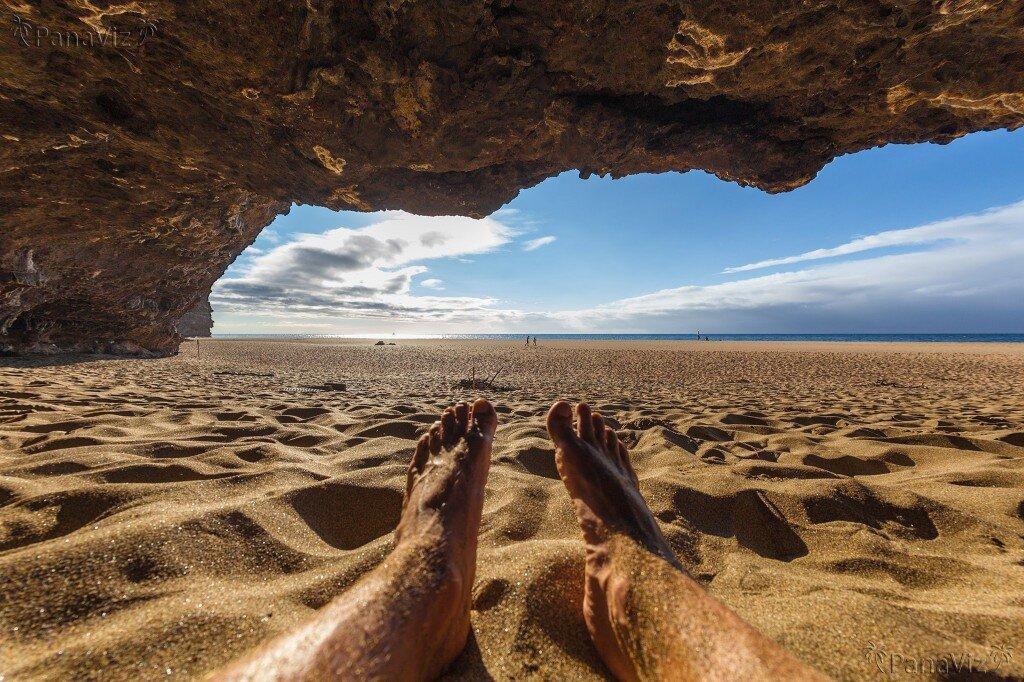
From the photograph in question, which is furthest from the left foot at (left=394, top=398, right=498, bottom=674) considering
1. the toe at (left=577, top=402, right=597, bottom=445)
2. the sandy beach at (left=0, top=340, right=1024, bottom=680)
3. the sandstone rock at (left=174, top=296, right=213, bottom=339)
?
the sandstone rock at (left=174, top=296, right=213, bottom=339)

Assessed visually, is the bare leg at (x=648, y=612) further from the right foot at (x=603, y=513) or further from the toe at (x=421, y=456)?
the toe at (x=421, y=456)

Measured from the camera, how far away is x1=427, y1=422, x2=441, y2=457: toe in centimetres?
177

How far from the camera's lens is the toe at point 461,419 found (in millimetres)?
1904

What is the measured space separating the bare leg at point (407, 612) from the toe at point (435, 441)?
22cm

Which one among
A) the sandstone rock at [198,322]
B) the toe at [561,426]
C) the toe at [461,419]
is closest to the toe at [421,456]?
the toe at [461,419]

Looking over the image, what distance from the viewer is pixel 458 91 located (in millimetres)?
2883

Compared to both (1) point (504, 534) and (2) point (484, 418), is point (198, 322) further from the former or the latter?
(1) point (504, 534)

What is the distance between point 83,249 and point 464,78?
726 cm

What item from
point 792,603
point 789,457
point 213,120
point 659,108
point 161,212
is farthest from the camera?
point 161,212

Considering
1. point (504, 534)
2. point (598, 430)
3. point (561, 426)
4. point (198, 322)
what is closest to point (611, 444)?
point (598, 430)

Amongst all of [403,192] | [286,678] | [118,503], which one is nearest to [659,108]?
[403,192]

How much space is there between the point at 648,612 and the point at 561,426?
910 mm

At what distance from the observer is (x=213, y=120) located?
3090 mm

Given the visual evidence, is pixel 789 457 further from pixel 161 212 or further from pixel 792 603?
pixel 161 212
